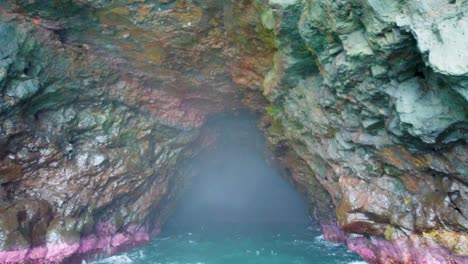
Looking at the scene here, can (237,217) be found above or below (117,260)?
below

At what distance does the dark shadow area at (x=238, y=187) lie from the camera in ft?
87.4

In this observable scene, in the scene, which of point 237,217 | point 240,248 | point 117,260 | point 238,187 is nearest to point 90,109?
point 117,260

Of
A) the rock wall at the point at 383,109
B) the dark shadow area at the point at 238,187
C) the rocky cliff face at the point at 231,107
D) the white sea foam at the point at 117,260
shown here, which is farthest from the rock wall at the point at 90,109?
the dark shadow area at the point at 238,187

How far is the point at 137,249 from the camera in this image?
20.4 meters

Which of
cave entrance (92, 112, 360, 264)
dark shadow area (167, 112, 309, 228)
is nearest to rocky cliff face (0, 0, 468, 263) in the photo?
cave entrance (92, 112, 360, 264)

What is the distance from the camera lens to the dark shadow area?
→ 2664 cm

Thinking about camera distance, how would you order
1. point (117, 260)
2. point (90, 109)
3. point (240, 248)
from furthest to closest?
point (240, 248) < point (117, 260) < point (90, 109)

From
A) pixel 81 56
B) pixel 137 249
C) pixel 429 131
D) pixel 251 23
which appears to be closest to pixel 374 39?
pixel 429 131

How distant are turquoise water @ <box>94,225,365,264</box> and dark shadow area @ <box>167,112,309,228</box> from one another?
9.24 ft

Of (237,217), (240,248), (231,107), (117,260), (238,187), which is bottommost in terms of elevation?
(240,248)

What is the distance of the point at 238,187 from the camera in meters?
35.4

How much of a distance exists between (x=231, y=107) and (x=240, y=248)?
825 centimetres

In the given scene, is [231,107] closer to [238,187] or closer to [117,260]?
[117,260]

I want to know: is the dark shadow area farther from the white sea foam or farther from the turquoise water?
the white sea foam
